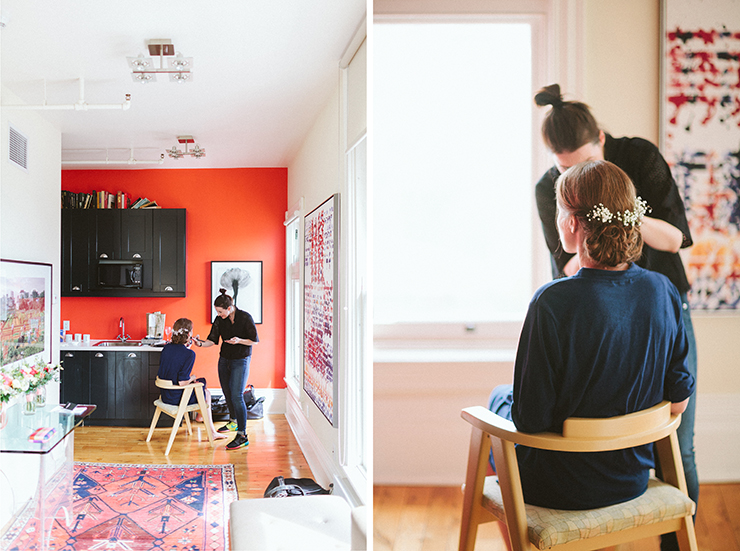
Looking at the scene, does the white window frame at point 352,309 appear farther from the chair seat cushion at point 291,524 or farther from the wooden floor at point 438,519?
the wooden floor at point 438,519

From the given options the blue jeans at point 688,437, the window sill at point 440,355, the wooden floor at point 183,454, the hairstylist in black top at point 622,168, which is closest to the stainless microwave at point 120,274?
the wooden floor at point 183,454

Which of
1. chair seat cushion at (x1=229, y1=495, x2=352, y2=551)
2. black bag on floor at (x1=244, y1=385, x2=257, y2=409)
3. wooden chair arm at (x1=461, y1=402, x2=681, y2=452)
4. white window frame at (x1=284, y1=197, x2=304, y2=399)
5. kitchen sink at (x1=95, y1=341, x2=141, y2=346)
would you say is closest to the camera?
wooden chair arm at (x1=461, y1=402, x2=681, y2=452)

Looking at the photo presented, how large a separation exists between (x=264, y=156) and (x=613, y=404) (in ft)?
6.73

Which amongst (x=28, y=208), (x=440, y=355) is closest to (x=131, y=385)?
(x=28, y=208)

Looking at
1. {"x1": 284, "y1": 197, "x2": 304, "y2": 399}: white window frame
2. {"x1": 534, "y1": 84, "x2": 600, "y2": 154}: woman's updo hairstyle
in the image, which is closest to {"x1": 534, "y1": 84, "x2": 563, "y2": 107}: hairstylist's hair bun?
{"x1": 534, "y1": 84, "x2": 600, "y2": 154}: woman's updo hairstyle

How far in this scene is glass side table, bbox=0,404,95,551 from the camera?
1339mm

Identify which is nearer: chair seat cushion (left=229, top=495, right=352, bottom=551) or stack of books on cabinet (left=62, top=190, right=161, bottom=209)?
chair seat cushion (left=229, top=495, right=352, bottom=551)

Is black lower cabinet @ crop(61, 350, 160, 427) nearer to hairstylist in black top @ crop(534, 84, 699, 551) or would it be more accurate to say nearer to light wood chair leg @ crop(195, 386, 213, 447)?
light wood chair leg @ crop(195, 386, 213, 447)

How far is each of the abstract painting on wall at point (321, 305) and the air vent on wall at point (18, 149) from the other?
44.3 inches

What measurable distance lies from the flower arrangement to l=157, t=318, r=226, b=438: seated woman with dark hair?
380mm

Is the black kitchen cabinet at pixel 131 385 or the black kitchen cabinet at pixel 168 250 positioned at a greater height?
the black kitchen cabinet at pixel 168 250

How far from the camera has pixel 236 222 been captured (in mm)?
1985

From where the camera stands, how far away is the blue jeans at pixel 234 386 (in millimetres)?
1885

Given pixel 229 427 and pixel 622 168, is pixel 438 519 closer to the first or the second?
pixel 622 168
